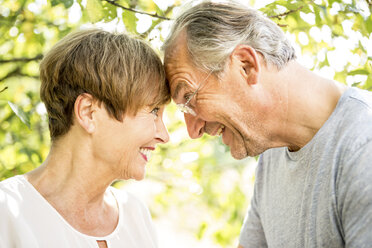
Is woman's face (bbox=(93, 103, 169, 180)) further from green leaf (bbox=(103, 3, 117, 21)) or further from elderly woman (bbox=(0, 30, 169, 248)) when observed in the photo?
green leaf (bbox=(103, 3, 117, 21))

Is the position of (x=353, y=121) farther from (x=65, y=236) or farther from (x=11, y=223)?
(x=11, y=223)

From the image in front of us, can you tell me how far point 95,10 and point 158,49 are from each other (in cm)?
41

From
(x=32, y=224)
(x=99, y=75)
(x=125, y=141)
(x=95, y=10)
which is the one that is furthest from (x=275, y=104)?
(x=32, y=224)

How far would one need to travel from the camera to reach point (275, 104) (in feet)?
7.56

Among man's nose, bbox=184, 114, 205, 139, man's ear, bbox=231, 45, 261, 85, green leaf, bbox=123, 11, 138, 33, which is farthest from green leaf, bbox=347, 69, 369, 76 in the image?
green leaf, bbox=123, 11, 138, 33

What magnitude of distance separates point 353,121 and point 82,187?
50.0 inches

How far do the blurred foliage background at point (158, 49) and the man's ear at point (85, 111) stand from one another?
232 millimetres

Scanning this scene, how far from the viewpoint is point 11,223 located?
6.52ft

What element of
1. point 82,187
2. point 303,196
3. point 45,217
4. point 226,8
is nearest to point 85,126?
point 82,187

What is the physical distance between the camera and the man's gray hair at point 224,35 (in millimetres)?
2283

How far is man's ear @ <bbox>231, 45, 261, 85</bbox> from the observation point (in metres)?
2.27

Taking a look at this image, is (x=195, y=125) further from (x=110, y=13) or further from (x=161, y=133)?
(x=110, y=13)

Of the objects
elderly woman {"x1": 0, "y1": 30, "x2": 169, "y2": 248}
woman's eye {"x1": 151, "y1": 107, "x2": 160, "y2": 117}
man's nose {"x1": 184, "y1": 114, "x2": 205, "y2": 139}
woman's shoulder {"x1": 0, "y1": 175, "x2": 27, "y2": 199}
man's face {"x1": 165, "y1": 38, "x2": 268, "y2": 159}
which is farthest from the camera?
man's nose {"x1": 184, "y1": 114, "x2": 205, "y2": 139}

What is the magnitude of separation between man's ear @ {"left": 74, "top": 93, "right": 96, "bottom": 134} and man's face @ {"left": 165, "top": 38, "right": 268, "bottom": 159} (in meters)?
0.42
